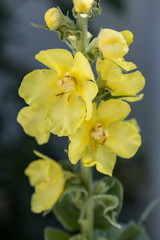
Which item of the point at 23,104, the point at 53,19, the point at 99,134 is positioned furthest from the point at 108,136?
the point at 23,104

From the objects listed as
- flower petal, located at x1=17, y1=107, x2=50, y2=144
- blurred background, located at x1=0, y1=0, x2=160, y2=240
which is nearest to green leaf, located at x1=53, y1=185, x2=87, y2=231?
flower petal, located at x1=17, y1=107, x2=50, y2=144

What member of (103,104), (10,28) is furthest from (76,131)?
(10,28)

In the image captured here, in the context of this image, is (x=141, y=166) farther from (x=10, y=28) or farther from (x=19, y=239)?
(x=10, y=28)

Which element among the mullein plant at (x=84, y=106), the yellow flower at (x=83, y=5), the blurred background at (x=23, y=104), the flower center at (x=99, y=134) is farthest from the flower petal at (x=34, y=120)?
the blurred background at (x=23, y=104)

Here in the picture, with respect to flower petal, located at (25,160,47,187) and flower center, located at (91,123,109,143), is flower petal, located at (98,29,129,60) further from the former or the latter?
flower petal, located at (25,160,47,187)

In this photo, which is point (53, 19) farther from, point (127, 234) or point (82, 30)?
point (127, 234)

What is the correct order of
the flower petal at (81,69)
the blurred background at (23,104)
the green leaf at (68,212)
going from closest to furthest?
the flower petal at (81,69) < the green leaf at (68,212) < the blurred background at (23,104)

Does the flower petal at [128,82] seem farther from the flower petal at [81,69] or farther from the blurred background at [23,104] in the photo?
the blurred background at [23,104]
